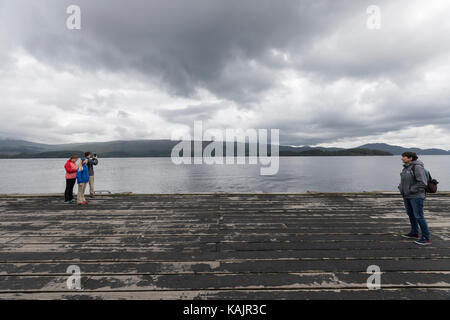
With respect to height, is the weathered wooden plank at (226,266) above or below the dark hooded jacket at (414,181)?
below

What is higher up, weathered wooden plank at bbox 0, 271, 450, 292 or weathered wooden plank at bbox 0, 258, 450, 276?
weathered wooden plank at bbox 0, 258, 450, 276

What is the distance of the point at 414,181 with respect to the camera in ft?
15.7

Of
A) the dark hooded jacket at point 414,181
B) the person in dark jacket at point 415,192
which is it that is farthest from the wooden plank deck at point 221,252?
the dark hooded jacket at point 414,181

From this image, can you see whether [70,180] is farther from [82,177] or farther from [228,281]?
[228,281]

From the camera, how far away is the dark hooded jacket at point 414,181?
4664mm

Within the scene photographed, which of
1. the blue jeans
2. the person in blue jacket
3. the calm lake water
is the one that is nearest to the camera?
the blue jeans

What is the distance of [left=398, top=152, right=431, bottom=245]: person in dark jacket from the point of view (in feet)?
15.0

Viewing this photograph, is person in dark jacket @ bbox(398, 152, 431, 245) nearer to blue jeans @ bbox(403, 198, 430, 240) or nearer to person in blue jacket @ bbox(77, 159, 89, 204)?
blue jeans @ bbox(403, 198, 430, 240)

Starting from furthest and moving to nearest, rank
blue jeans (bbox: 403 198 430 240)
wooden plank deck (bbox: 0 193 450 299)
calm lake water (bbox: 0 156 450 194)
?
calm lake water (bbox: 0 156 450 194) → blue jeans (bbox: 403 198 430 240) → wooden plank deck (bbox: 0 193 450 299)

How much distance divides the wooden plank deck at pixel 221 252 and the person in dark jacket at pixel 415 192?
311mm

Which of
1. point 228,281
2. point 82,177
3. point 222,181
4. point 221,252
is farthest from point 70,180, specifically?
point 222,181

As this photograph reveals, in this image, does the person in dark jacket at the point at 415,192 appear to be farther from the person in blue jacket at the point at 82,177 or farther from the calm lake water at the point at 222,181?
the calm lake water at the point at 222,181

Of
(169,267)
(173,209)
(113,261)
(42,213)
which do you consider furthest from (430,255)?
(42,213)

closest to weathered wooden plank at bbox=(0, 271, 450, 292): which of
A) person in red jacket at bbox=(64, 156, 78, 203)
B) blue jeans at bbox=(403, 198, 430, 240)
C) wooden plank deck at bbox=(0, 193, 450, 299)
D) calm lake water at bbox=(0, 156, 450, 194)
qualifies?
wooden plank deck at bbox=(0, 193, 450, 299)
